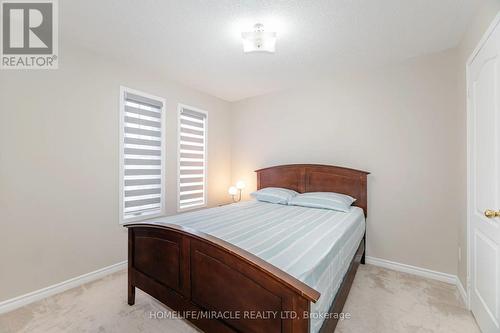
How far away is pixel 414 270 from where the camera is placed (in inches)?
107

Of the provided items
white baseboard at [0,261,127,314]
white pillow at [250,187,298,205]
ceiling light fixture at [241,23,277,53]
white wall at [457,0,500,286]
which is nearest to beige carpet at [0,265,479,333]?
white baseboard at [0,261,127,314]

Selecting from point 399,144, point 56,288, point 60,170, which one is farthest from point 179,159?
point 399,144

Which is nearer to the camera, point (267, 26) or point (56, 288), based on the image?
point (267, 26)

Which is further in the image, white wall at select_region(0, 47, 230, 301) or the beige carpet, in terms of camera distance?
white wall at select_region(0, 47, 230, 301)

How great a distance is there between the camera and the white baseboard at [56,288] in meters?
2.02

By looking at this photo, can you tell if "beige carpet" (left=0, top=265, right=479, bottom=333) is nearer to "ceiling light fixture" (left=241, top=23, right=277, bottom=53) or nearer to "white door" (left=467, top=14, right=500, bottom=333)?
"white door" (left=467, top=14, right=500, bottom=333)

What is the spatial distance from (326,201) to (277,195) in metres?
0.69

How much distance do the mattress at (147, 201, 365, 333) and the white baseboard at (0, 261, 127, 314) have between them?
1242mm

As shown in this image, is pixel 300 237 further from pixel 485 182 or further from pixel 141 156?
pixel 141 156

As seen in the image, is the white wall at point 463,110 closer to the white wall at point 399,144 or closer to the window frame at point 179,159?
the white wall at point 399,144

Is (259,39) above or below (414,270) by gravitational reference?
above

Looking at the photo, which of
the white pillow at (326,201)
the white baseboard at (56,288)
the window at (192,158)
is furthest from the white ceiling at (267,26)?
the white baseboard at (56,288)

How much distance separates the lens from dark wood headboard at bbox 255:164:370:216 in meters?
3.04

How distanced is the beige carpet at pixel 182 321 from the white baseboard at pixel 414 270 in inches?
4.8
